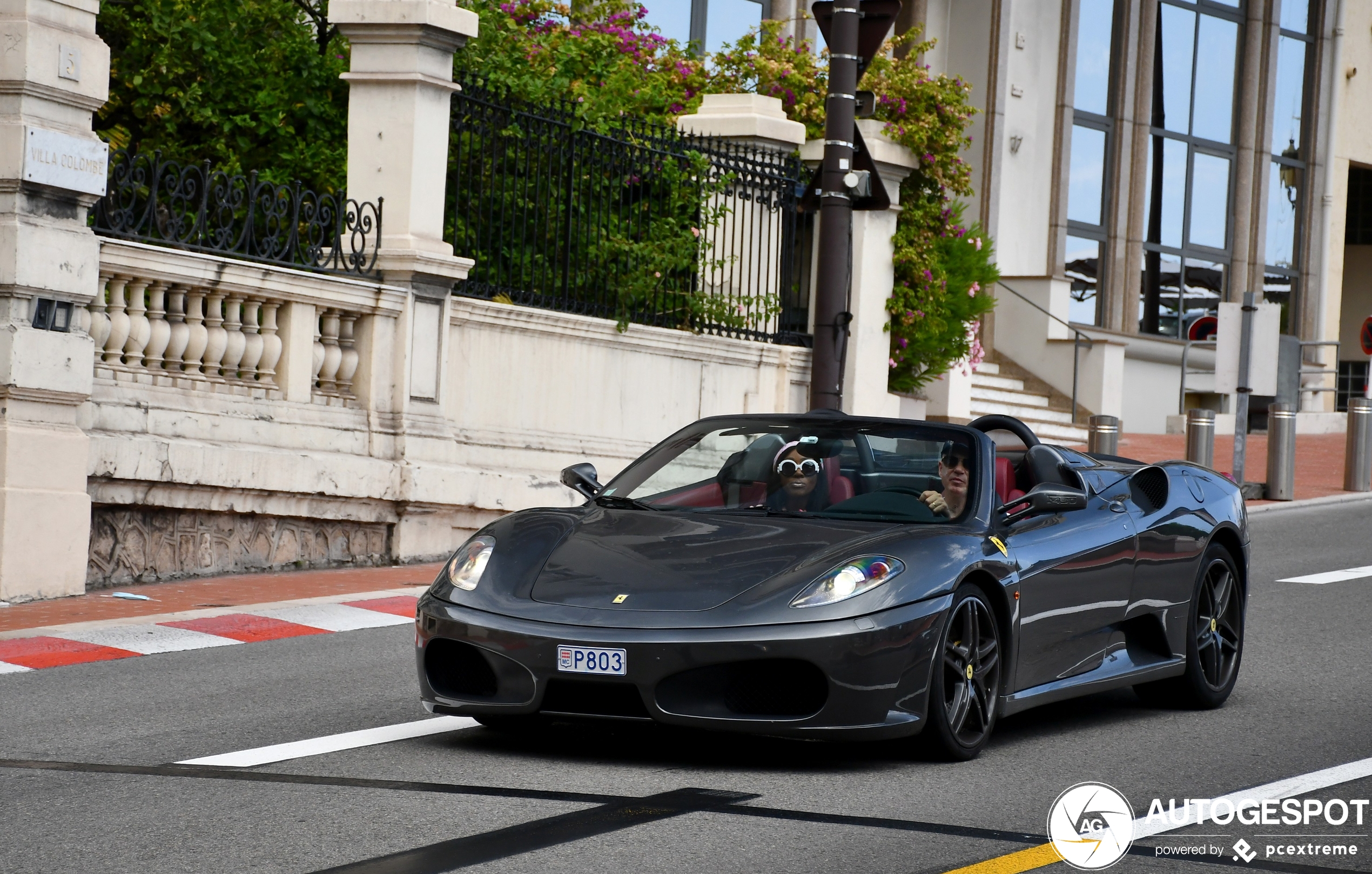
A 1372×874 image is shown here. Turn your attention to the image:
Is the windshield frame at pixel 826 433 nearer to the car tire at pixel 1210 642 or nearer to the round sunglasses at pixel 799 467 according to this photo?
the round sunglasses at pixel 799 467

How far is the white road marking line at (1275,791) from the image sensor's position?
559 centimetres

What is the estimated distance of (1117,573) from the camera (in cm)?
753

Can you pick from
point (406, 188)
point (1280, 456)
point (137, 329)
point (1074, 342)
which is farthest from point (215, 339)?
point (1074, 342)

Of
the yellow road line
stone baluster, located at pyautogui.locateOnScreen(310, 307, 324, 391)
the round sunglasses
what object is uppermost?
stone baluster, located at pyautogui.locateOnScreen(310, 307, 324, 391)

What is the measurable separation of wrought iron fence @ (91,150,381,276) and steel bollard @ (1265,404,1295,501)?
10.6m

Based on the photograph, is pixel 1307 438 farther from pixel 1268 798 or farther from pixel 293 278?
pixel 1268 798

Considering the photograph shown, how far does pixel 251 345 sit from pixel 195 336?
1.54 ft

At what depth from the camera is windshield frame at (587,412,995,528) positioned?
6.92m

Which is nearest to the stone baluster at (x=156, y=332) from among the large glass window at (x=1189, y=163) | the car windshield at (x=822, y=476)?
the car windshield at (x=822, y=476)

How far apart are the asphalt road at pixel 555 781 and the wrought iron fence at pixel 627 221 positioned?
5.88m

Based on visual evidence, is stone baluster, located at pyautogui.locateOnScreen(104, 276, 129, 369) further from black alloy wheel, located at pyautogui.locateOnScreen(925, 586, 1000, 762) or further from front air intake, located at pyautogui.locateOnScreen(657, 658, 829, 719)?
black alloy wheel, located at pyautogui.locateOnScreen(925, 586, 1000, 762)

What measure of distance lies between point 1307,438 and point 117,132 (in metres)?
22.3

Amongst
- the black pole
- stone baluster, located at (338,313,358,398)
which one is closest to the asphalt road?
stone baluster, located at (338,313,358,398)

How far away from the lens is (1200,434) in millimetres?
20016
